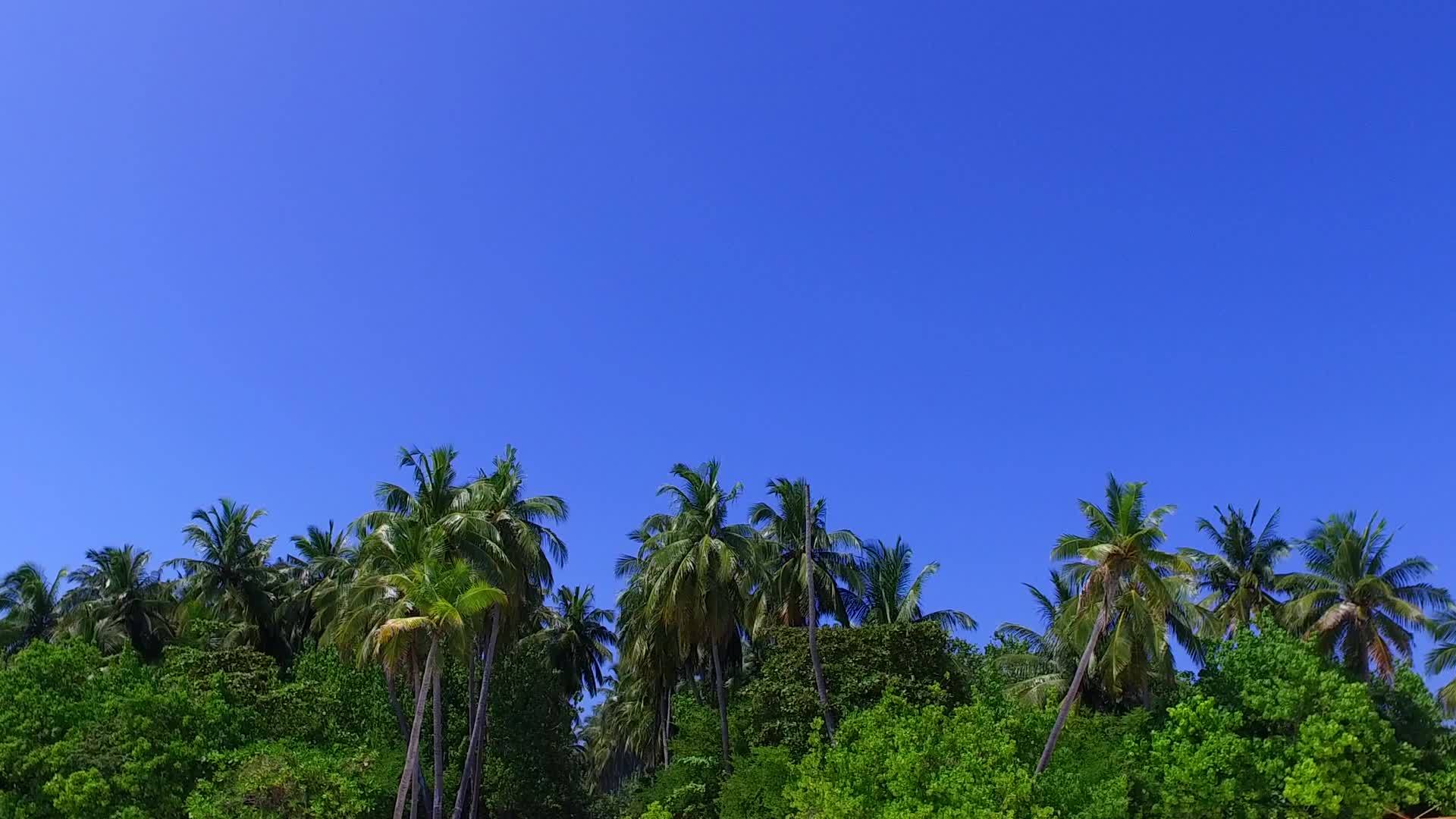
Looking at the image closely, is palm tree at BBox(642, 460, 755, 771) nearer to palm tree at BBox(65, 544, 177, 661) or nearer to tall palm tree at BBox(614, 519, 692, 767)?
tall palm tree at BBox(614, 519, 692, 767)

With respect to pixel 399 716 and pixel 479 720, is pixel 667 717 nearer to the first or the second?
pixel 399 716

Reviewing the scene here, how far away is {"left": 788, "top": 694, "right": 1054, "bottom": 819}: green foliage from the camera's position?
2236 cm

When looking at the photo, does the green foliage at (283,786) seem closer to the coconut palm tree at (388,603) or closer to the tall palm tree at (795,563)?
the coconut palm tree at (388,603)

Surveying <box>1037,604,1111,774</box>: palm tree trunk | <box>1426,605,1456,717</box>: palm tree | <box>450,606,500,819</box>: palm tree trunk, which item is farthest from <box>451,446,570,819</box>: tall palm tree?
<box>1426,605,1456,717</box>: palm tree

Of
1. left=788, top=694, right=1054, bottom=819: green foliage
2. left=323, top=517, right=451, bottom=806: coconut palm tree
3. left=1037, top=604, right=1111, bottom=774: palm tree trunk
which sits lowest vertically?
left=788, top=694, right=1054, bottom=819: green foliage

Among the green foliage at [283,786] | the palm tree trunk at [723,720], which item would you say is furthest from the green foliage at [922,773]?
the green foliage at [283,786]

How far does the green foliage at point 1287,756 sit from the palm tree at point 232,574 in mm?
33906

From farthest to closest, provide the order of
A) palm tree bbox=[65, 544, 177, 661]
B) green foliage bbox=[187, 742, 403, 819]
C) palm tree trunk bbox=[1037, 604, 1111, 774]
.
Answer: palm tree bbox=[65, 544, 177, 661] < green foliage bbox=[187, 742, 403, 819] < palm tree trunk bbox=[1037, 604, 1111, 774]

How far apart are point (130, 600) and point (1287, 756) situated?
42.9 metres

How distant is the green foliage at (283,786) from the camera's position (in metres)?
26.5

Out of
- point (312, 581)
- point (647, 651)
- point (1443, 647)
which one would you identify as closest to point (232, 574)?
point (312, 581)

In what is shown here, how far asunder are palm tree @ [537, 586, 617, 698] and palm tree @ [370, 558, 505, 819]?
2002 centimetres

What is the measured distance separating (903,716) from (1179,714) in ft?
21.4

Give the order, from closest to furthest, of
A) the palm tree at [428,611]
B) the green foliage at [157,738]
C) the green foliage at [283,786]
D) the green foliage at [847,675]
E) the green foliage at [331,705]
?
1. the palm tree at [428,611]
2. the green foliage at [283,786]
3. the green foliage at [157,738]
4. the green foliage at [847,675]
5. the green foliage at [331,705]
